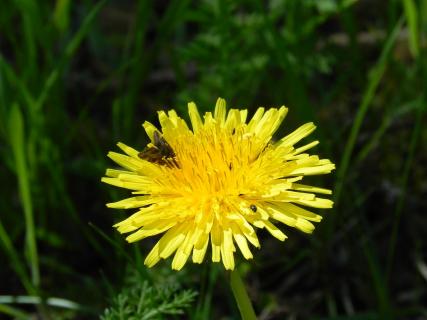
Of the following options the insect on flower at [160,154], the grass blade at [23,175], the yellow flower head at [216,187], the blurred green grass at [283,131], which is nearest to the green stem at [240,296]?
the yellow flower head at [216,187]

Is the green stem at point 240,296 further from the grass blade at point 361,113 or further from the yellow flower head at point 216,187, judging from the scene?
the grass blade at point 361,113

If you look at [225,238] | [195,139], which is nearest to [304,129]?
[195,139]

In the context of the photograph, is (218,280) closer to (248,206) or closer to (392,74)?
(248,206)

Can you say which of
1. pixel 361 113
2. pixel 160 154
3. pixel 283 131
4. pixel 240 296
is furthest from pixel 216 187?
pixel 283 131

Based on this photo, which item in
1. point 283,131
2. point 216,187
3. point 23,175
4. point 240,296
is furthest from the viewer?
point 283,131

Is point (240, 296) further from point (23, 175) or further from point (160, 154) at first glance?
point (23, 175)

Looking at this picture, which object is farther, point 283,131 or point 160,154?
point 283,131
